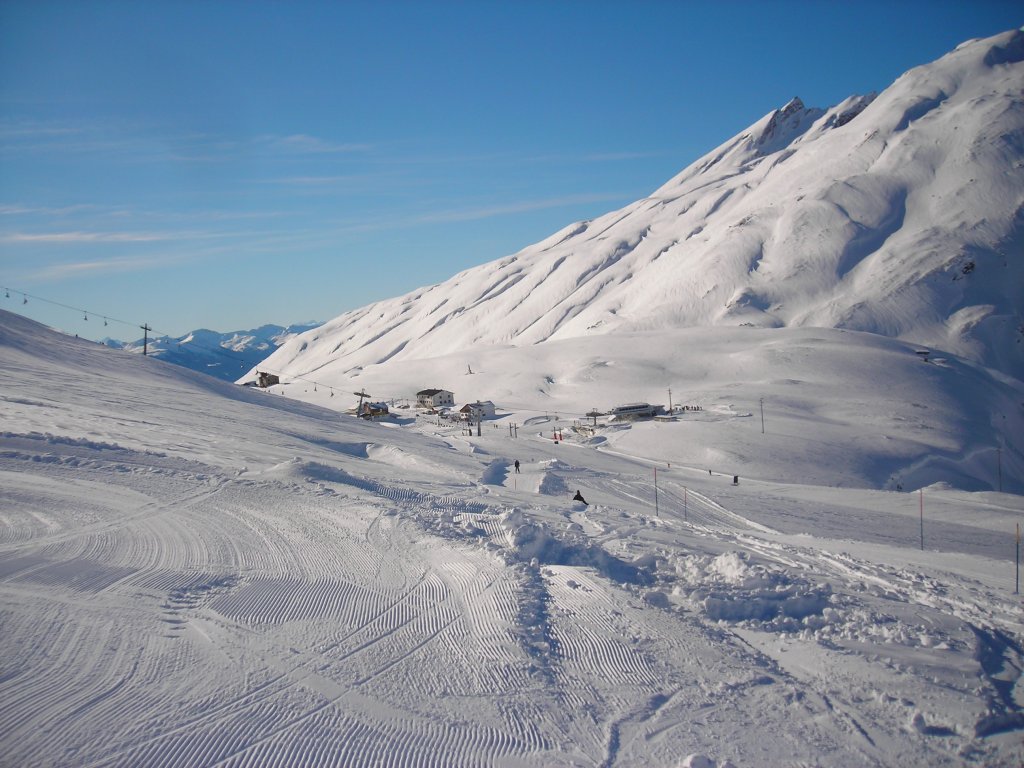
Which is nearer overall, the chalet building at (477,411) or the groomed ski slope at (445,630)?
the groomed ski slope at (445,630)

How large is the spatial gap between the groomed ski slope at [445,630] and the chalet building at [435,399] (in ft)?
176

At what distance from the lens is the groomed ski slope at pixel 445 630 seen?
7.98 m

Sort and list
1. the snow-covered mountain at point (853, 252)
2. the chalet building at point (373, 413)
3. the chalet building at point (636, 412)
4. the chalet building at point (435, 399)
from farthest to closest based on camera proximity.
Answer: the snow-covered mountain at point (853, 252) < the chalet building at point (435, 399) < the chalet building at point (373, 413) < the chalet building at point (636, 412)

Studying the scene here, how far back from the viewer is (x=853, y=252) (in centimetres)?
10719

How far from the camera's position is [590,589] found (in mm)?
12711

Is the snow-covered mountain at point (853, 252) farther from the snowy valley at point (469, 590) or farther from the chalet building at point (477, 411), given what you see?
the snowy valley at point (469, 590)

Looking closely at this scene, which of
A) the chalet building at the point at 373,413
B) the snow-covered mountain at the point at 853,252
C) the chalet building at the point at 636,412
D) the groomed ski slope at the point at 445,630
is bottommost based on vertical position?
the groomed ski slope at the point at 445,630

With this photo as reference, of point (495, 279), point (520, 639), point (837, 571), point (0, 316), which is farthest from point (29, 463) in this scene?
point (495, 279)

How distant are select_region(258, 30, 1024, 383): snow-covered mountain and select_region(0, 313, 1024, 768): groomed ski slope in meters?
86.1

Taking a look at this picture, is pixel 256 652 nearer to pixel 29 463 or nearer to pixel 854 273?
pixel 29 463

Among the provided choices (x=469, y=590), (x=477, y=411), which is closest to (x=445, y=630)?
(x=469, y=590)

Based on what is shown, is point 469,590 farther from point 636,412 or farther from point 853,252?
point 853,252

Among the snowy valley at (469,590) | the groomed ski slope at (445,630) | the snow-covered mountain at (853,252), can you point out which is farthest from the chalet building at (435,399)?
the groomed ski slope at (445,630)

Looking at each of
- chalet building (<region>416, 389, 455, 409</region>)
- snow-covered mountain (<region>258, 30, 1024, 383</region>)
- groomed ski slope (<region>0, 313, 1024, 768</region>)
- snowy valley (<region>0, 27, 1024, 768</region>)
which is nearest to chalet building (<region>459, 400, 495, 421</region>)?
chalet building (<region>416, 389, 455, 409</region>)
